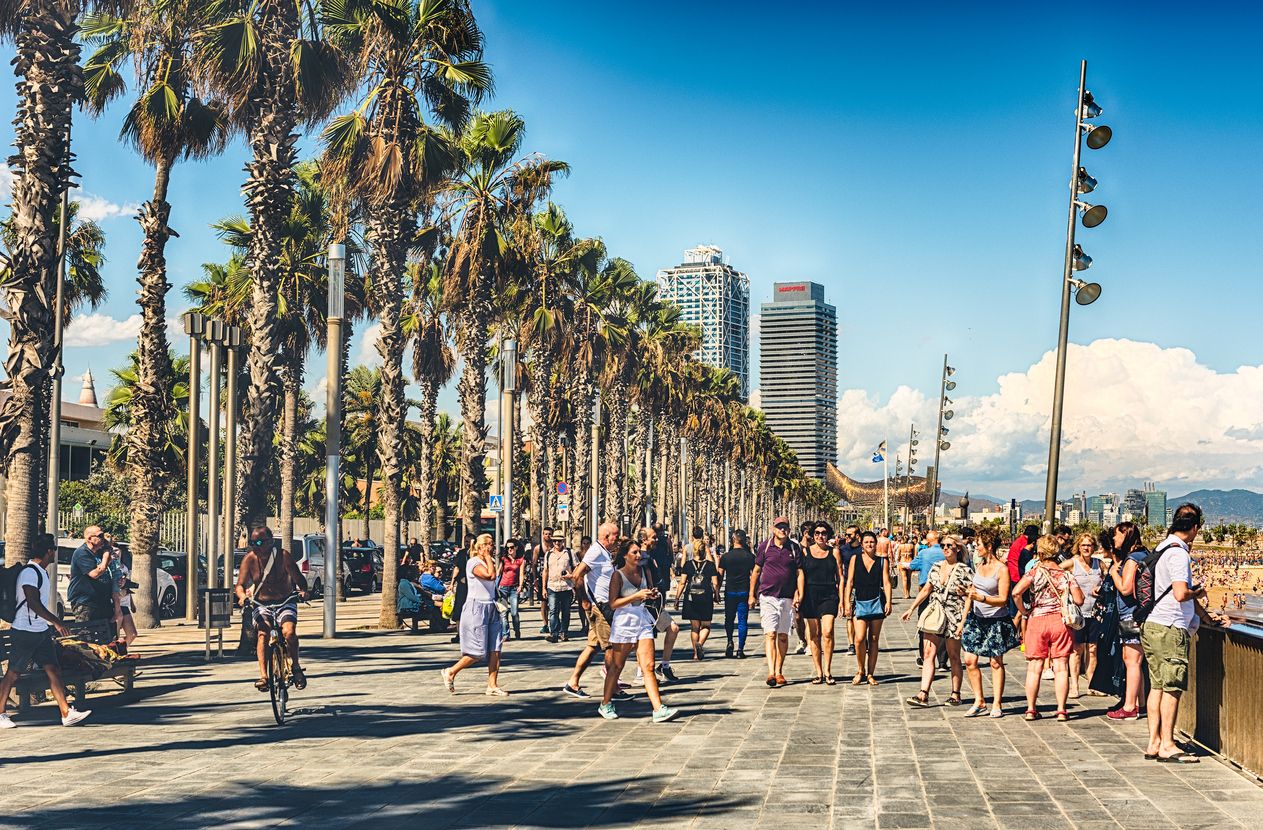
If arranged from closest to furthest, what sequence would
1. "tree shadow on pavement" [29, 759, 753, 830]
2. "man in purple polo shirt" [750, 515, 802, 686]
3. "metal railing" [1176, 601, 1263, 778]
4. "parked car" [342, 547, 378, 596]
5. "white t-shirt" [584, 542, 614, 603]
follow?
"tree shadow on pavement" [29, 759, 753, 830]
"metal railing" [1176, 601, 1263, 778]
"white t-shirt" [584, 542, 614, 603]
"man in purple polo shirt" [750, 515, 802, 686]
"parked car" [342, 547, 378, 596]

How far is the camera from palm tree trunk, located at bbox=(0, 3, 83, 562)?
15625 mm

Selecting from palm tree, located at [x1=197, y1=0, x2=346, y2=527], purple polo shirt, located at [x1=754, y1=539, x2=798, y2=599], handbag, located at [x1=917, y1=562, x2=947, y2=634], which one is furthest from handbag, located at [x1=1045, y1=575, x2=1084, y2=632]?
palm tree, located at [x1=197, y1=0, x2=346, y2=527]

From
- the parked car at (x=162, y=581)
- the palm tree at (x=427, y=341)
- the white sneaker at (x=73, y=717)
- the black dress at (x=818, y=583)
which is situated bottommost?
the parked car at (x=162, y=581)

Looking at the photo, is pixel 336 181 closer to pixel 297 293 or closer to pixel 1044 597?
pixel 297 293

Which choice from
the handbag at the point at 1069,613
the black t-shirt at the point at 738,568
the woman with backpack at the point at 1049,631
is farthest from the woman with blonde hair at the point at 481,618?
the handbag at the point at 1069,613

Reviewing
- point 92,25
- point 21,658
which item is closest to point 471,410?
point 92,25

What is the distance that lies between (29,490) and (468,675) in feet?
19.1

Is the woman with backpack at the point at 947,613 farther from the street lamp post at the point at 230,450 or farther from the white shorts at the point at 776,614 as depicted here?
the street lamp post at the point at 230,450

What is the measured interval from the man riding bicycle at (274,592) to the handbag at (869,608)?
632 centimetres

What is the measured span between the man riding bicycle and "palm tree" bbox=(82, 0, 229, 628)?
11506mm

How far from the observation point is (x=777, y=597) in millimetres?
15539

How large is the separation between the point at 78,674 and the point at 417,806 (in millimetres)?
6053

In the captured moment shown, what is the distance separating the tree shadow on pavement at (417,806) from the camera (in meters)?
7.76

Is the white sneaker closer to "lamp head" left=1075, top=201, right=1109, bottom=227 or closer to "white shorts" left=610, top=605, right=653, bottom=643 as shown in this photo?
"white shorts" left=610, top=605, right=653, bottom=643
